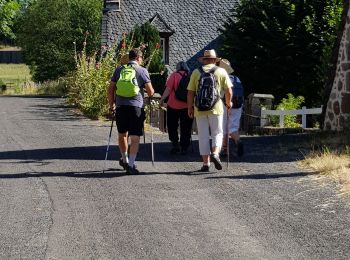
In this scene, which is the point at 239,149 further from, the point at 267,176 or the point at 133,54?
the point at 133,54

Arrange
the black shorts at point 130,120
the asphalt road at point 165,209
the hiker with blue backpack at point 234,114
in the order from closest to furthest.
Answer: the asphalt road at point 165,209 < the black shorts at point 130,120 < the hiker with blue backpack at point 234,114

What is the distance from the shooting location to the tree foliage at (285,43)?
2512cm

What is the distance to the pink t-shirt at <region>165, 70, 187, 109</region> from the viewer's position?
12.8 meters

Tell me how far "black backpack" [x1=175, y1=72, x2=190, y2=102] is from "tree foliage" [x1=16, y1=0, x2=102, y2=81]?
38.5m

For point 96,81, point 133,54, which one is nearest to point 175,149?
point 133,54

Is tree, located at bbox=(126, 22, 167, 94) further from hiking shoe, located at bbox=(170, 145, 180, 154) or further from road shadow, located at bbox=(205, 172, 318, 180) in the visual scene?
road shadow, located at bbox=(205, 172, 318, 180)

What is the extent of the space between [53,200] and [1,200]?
609 millimetres

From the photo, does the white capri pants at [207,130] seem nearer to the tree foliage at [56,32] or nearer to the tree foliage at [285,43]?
the tree foliage at [285,43]

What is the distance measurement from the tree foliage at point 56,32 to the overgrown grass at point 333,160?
38.2 m

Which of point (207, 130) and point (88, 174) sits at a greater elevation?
point (207, 130)

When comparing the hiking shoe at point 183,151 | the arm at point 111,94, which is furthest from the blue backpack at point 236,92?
the arm at point 111,94

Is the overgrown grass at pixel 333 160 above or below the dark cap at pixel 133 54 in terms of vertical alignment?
below

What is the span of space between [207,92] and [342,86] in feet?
17.9

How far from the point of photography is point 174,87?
12.9 metres
